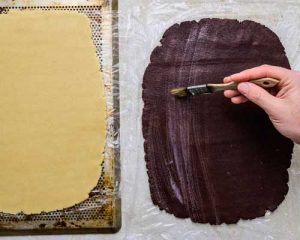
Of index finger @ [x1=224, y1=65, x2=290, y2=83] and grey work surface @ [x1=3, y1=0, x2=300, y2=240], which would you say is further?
grey work surface @ [x1=3, y1=0, x2=300, y2=240]

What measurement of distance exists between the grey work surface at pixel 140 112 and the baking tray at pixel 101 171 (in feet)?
0.09

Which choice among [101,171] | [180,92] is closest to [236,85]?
[180,92]

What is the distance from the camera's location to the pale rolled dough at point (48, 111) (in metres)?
1.25

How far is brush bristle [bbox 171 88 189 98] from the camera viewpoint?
1274mm

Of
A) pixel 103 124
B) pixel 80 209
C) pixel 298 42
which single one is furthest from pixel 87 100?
pixel 298 42

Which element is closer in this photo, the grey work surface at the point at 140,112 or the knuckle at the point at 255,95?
the knuckle at the point at 255,95

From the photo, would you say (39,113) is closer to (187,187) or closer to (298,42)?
(187,187)

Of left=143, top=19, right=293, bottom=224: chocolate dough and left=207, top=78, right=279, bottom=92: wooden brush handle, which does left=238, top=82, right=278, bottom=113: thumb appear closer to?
left=207, top=78, right=279, bottom=92: wooden brush handle

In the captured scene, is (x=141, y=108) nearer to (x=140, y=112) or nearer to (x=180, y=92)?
(x=140, y=112)

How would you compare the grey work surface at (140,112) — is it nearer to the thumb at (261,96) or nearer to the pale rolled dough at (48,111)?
the pale rolled dough at (48,111)

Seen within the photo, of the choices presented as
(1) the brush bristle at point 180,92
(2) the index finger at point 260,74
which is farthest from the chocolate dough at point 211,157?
(2) the index finger at point 260,74

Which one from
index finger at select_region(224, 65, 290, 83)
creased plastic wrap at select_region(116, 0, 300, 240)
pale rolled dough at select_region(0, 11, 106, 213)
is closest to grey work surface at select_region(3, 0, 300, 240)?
creased plastic wrap at select_region(116, 0, 300, 240)

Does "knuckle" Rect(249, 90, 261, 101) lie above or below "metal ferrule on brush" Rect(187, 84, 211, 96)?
above

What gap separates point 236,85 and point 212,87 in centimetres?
7
